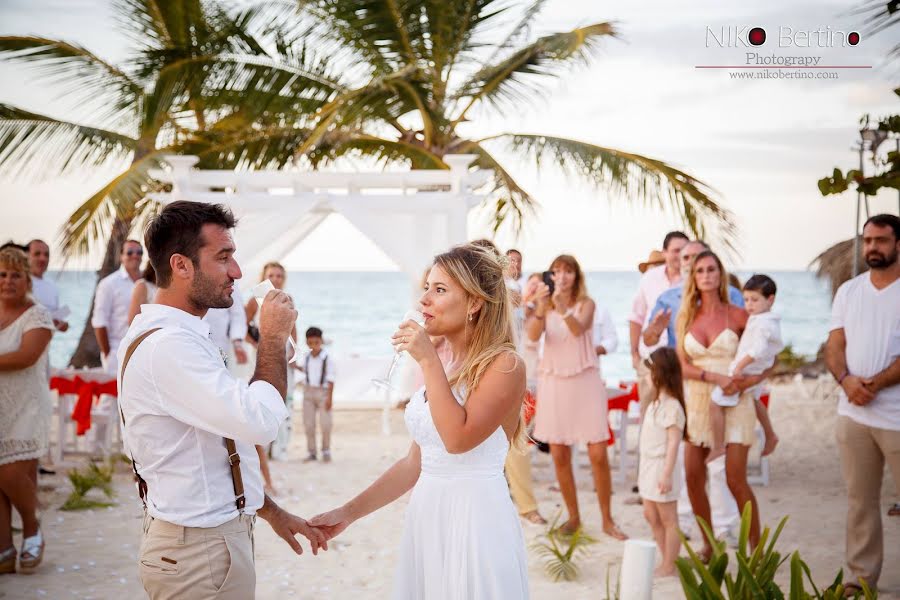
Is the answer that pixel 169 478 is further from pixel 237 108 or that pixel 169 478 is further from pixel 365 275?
pixel 365 275

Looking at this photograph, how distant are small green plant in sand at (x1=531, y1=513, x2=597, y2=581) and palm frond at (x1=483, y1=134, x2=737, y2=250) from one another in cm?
601

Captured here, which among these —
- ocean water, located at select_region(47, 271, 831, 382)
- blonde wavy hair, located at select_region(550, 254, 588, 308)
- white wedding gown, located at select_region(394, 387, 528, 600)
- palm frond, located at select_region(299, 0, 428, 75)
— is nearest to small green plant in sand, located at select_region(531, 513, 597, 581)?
blonde wavy hair, located at select_region(550, 254, 588, 308)

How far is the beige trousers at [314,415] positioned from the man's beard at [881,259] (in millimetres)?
5721

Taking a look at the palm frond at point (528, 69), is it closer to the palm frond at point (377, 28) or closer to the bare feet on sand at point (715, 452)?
the palm frond at point (377, 28)

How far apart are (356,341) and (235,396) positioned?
3762cm

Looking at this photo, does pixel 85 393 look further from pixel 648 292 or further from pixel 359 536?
pixel 648 292

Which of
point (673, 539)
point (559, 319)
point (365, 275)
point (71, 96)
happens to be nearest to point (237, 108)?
point (71, 96)

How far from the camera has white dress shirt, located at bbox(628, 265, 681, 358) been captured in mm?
7293

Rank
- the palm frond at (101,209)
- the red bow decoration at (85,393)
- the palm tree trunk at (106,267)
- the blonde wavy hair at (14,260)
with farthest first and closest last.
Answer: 1. the palm tree trunk at (106,267)
2. the palm frond at (101,209)
3. the red bow decoration at (85,393)
4. the blonde wavy hair at (14,260)

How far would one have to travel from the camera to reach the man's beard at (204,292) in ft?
8.10

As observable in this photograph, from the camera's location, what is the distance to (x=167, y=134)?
12.2 meters

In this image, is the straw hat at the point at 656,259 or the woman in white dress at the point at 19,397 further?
the straw hat at the point at 656,259

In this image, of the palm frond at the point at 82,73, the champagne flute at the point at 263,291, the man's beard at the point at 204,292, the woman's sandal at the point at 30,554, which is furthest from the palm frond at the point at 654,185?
the man's beard at the point at 204,292

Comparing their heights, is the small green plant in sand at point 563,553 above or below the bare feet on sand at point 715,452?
below
